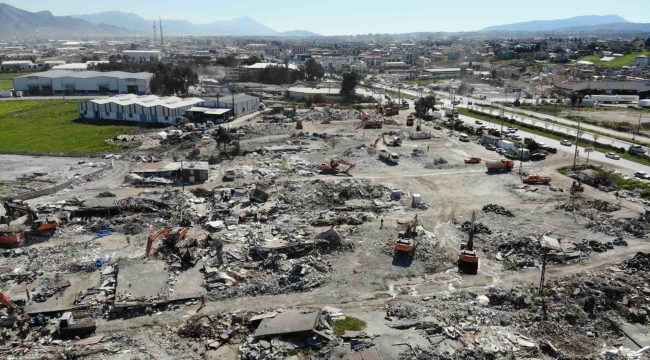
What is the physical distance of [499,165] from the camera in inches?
1310

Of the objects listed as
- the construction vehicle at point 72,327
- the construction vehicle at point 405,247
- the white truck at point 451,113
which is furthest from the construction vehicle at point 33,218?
the white truck at point 451,113

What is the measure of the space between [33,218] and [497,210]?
2387cm

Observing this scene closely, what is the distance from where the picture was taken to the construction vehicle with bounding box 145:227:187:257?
2025 centimetres

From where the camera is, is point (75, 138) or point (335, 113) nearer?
point (75, 138)

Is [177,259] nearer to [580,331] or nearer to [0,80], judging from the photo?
[580,331]

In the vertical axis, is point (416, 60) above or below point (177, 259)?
above

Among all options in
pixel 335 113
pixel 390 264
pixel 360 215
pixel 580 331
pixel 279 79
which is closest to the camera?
pixel 580 331

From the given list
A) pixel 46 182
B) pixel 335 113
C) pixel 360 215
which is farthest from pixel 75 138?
pixel 360 215

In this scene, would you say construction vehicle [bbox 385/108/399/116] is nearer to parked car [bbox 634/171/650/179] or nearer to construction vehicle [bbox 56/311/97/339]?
parked car [bbox 634/171/650/179]

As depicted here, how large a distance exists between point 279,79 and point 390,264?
233ft

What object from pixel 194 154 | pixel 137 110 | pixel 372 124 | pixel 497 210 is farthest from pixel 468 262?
pixel 137 110

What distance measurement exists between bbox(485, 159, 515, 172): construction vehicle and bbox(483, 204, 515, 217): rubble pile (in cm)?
760

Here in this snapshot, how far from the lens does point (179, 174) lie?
31172mm

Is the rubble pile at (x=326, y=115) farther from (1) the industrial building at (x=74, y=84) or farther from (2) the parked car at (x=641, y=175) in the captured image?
(1) the industrial building at (x=74, y=84)
